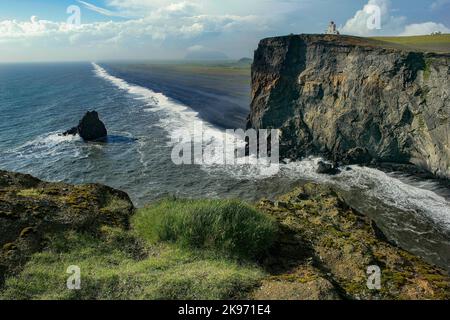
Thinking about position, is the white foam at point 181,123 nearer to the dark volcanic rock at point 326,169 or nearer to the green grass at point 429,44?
the dark volcanic rock at point 326,169

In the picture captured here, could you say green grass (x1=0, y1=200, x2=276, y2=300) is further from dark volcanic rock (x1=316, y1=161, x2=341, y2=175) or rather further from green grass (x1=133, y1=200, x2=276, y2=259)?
dark volcanic rock (x1=316, y1=161, x2=341, y2=175)

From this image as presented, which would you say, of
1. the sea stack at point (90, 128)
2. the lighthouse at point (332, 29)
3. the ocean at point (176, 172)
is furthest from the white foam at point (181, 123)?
the lighthouse at point (332, 29)

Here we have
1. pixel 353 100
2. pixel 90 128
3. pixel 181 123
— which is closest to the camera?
pixel 353 100

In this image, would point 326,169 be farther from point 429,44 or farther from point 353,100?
point 429,44

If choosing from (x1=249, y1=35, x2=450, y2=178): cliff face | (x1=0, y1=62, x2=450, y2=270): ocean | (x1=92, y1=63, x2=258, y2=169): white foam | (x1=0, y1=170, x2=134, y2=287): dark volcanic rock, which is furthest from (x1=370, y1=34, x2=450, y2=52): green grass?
(x1=0, y1=170, x2=134, y2=287): dark volcanic rock

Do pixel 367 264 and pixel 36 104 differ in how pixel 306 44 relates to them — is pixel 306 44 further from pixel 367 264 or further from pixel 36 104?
pixel 36 104

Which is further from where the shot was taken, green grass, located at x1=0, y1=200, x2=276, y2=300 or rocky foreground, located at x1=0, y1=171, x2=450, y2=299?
rocky foreground, located at x1=0, y1=171, x2=450, y2=299

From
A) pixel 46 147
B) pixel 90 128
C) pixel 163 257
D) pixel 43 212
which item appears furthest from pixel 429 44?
pixel 46 147
